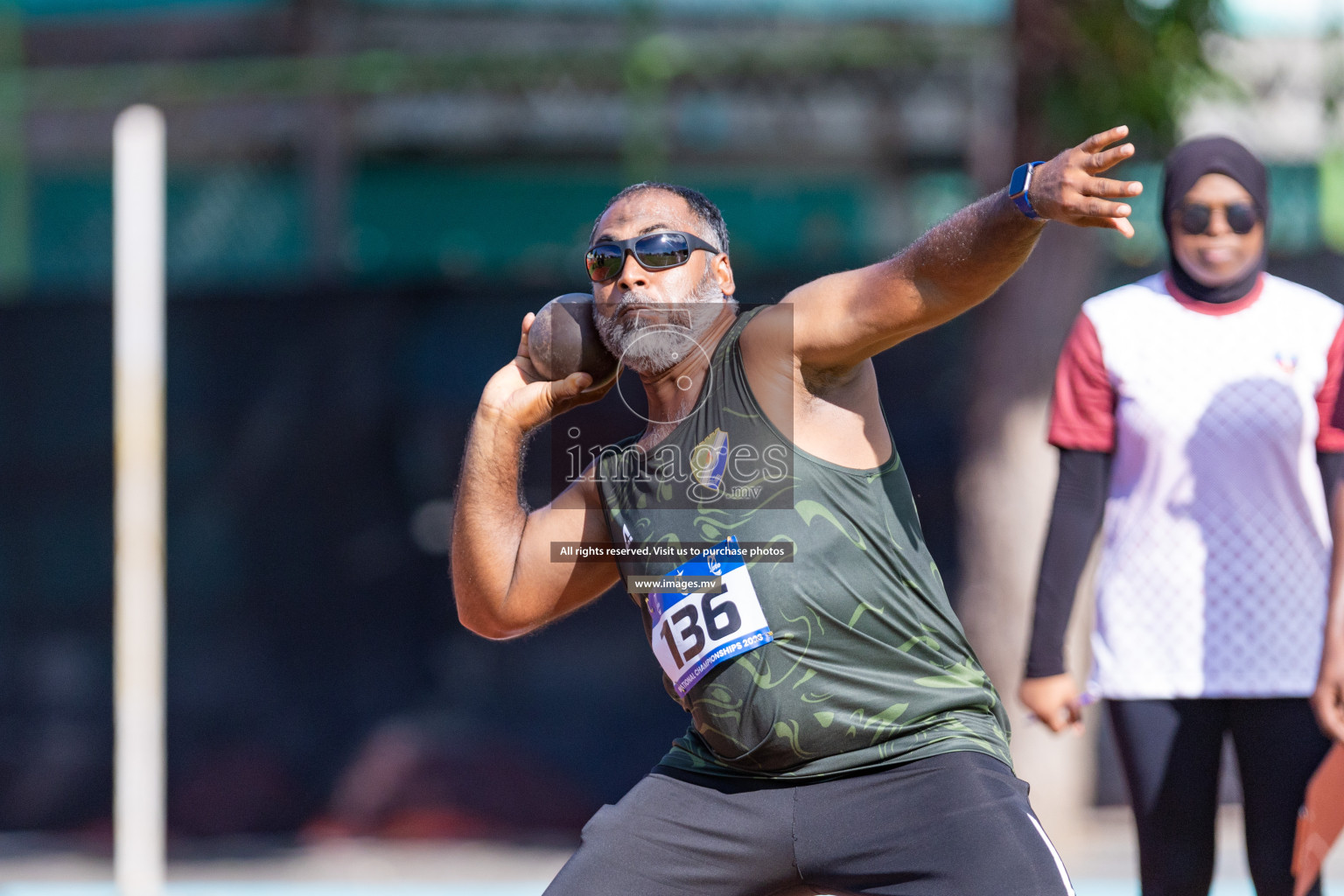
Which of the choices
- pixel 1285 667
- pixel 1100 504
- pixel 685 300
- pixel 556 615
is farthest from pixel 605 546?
pixel 1285 667

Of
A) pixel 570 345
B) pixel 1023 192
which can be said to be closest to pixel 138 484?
pixel 570 345

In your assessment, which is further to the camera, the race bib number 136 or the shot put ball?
the shot put ball

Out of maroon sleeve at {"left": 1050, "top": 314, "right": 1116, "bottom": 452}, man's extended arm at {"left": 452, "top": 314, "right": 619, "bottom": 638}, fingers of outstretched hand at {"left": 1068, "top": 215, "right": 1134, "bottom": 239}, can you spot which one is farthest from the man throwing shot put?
maroon sleeve at {"left": 1050, "top": 314, "right": 1116, "bottom": 452}

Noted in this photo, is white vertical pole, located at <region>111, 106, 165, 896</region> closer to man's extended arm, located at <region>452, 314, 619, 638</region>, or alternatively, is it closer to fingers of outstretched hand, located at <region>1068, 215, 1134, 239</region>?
man's extended arm, located at <region>452, 314, 619, 638</region>

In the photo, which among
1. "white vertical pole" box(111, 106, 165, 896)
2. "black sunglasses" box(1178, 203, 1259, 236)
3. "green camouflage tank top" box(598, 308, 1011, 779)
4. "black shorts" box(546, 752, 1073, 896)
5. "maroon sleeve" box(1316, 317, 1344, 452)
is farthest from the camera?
"white vertical pole" box(111, 106, 165, 896)

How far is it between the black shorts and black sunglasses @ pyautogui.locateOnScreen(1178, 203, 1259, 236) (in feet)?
5.28

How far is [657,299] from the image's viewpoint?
314 cm

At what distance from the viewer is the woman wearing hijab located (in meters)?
3.61

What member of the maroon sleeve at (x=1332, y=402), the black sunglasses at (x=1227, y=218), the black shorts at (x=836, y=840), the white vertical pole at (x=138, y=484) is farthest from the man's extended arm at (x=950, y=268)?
the white vertical pole at (x=138, y=484)

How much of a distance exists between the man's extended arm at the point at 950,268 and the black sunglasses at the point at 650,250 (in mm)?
344

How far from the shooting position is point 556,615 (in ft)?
11.3

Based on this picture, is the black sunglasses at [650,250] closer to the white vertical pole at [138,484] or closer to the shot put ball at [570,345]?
the shot put ball at [570,345]

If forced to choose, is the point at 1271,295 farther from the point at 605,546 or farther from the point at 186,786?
the point at 186,786

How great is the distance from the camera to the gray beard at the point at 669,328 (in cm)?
313
